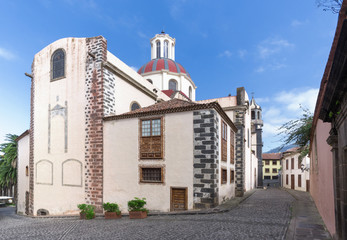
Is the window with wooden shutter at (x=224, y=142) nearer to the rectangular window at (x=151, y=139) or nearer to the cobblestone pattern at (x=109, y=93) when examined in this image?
the rectangular window at (x=151, y=139)

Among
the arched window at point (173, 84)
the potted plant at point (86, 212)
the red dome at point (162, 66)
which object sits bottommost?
the potted plant at point (86, 212)

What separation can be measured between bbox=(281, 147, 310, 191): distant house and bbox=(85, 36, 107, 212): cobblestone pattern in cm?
2207

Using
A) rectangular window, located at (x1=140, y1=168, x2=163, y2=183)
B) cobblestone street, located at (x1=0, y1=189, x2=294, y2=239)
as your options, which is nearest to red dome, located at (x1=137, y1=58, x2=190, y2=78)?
rectangular window, located at (x1=140, y1=168, x2=163, y2=183)

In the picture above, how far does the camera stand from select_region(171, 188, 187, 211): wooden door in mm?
12234

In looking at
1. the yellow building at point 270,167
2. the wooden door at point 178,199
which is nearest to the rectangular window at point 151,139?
the wooden door at point 178,199

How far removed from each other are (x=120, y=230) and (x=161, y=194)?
394 centimetres

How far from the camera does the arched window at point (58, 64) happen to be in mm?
17062

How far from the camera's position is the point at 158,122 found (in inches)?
523

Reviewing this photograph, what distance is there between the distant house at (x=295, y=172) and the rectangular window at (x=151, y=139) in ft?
68.3

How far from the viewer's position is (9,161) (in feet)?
86.9

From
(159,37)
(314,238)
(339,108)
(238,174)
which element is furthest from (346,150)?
(159,37)

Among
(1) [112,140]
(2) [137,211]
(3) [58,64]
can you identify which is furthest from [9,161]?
(2) [137,211]

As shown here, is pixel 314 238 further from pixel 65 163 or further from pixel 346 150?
pixel 65 163

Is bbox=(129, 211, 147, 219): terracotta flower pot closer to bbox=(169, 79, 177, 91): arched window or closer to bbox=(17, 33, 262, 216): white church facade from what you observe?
bbox=(17, 33, 262, 216): white church facade
